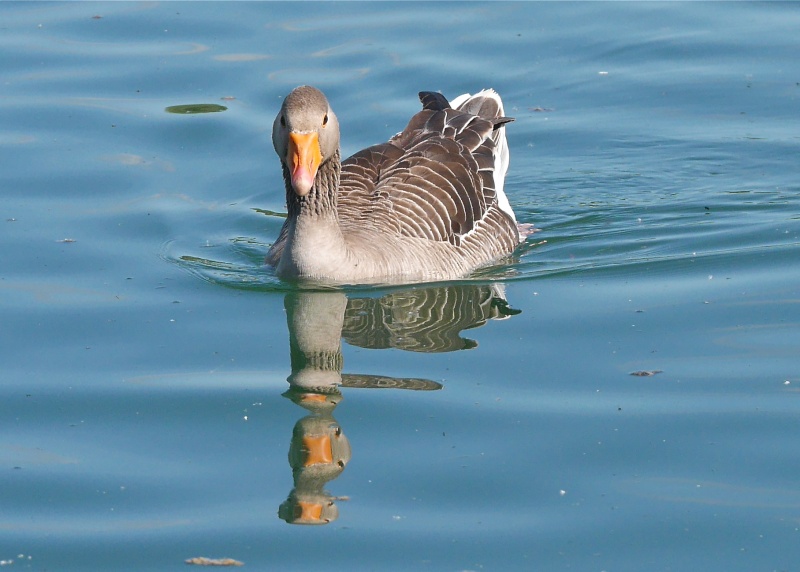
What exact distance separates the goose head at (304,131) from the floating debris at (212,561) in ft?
13.8

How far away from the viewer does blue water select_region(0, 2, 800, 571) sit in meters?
7.95

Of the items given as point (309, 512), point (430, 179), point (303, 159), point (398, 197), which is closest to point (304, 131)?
point (303, 159)

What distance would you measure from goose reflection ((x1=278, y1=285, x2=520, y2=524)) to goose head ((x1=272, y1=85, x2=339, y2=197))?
1138 mm

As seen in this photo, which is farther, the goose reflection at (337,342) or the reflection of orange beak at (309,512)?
the goose reflection at (337,342)

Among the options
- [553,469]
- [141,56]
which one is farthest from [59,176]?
[553,469]

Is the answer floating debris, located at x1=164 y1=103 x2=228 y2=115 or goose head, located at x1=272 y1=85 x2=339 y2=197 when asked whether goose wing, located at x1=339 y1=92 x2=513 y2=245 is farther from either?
floating debris, located at x1=164 y1=103 x2=228 y2=115

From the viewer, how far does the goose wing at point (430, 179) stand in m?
12.8

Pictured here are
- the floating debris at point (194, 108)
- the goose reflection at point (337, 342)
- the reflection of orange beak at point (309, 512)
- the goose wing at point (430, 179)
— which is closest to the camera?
the reflection of orange beak at point (309, 512)

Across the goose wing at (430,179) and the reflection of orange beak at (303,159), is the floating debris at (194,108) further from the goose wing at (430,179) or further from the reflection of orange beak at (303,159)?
the reflection of orange beak at (303,159)

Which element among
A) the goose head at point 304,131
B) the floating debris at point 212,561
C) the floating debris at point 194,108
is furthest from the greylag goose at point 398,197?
the floating debris at point 212,561

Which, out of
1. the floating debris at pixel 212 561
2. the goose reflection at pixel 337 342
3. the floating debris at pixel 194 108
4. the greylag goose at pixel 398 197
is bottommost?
the floating debris at pixel 212 561

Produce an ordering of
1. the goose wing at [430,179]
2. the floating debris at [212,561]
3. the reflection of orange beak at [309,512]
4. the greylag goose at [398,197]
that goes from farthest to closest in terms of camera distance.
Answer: the goose wing at [430,179], the greylag goose at [398,197], the reflection of orange beak at [309,512], the floating debris at [212,561]

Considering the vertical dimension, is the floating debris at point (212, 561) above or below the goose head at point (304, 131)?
below

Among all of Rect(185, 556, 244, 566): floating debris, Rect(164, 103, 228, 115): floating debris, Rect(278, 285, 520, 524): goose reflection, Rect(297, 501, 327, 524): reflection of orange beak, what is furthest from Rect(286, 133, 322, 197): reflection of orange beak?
Rect(164, 103, 228, 115): floating debris
